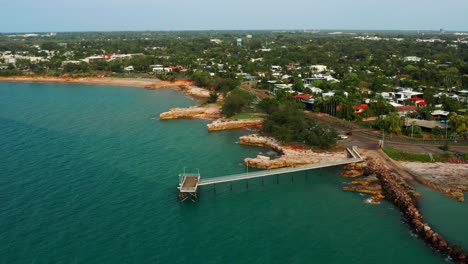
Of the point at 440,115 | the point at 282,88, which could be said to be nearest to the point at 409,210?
the point at 440,115

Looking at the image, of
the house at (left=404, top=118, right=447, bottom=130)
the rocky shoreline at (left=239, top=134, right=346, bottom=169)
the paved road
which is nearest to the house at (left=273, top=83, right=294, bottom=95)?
the paved road

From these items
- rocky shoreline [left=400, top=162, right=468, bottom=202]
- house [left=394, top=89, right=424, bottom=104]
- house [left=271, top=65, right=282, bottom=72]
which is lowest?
rocky shoreline [left=400, top=162, right=468, bottom=202]

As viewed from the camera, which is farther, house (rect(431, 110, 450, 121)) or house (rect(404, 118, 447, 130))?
house (rect(431, 110, 450, 121))

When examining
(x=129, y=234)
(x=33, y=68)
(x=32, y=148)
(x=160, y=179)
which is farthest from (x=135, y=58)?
(x=129, y=234)

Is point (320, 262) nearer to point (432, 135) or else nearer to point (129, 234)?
point (129, 234)

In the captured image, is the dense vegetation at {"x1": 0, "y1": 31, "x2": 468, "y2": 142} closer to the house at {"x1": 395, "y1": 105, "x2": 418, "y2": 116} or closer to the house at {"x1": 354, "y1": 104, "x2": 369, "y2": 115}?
the house at {"x1": 354, "y1": 104, "x2": 369, "y2": 115}

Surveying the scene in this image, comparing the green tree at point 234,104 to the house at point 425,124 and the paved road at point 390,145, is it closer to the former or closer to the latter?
the paved road at point 390,145
